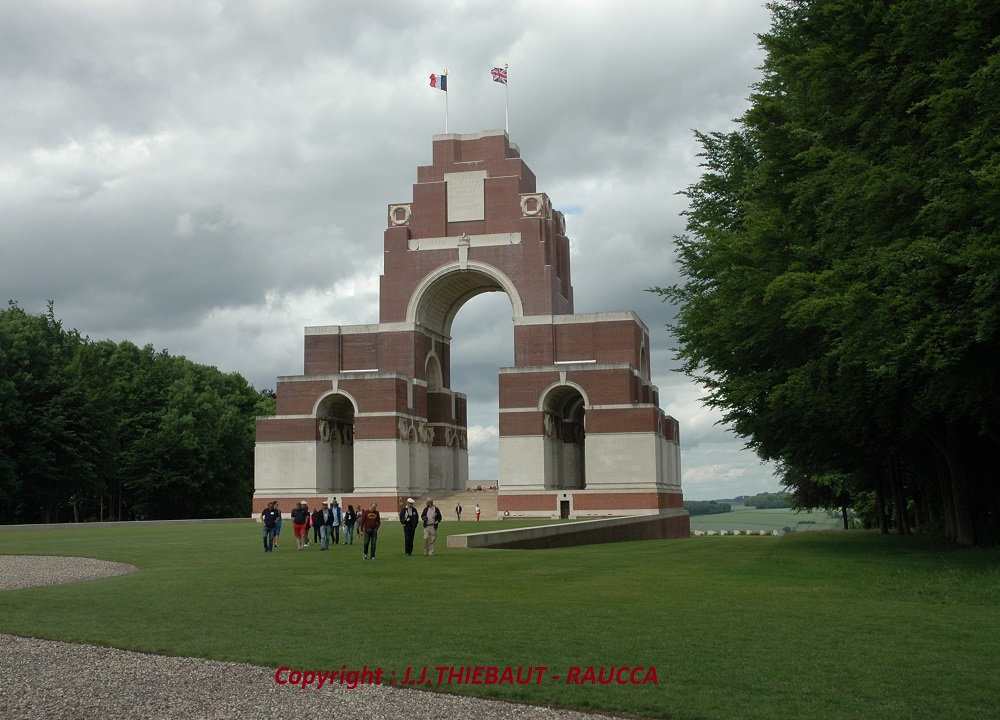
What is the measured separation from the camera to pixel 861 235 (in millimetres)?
18578

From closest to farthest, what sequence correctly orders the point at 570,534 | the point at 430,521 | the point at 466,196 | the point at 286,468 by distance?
the point at 430,521 < the point at 570,534 < the point at 286,468 < the point at 466,196

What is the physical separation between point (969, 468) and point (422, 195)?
38611 mm

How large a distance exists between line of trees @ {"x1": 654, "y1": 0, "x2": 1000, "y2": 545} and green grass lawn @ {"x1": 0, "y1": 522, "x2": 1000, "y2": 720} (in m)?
3.53

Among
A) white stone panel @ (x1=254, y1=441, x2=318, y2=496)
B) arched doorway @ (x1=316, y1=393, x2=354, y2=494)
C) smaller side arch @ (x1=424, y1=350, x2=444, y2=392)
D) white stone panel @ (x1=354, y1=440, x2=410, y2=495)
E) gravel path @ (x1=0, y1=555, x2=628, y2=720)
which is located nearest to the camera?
gravel path @ (x1=0, y1=555, x2=628, y2=720)

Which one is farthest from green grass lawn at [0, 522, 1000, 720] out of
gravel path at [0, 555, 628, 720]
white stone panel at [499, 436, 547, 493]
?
white stone panel at [499, 436, 547, 493]

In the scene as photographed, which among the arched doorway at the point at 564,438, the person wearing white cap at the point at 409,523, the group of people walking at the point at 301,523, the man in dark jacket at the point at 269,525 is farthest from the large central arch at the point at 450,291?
the person wearing white cap at the point at 409,523

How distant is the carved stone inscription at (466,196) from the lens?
59594 millimetres

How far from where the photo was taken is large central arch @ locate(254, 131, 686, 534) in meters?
53.8

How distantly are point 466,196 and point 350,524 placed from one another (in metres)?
33.8

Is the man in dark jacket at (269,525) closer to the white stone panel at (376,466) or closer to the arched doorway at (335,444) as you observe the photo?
the white stone panel at (376,466)

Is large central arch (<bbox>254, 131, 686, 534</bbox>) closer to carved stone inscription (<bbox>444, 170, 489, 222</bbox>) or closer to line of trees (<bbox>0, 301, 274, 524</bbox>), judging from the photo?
carved stone inscription (<bbox>444, 170, 489, 222</bbox>)

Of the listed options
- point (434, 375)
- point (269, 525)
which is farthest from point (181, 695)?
point (434, 375)

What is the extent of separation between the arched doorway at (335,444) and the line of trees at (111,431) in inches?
426

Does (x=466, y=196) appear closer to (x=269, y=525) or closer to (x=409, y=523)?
(x=269, y=525)
